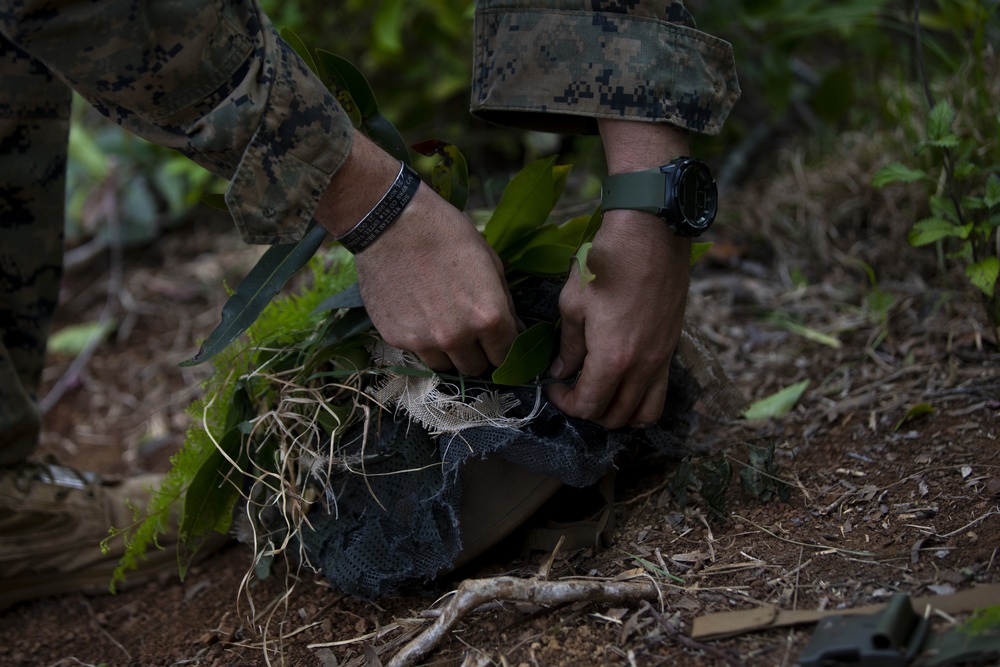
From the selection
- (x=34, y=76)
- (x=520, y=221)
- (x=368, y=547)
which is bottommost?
(x=368, y=547)

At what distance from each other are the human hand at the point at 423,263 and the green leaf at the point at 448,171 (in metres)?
0.16

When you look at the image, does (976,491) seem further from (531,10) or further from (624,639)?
(531,10)

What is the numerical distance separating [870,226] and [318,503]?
1.69 metres

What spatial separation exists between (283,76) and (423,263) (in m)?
0.32

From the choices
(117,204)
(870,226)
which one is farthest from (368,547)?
(117,204)

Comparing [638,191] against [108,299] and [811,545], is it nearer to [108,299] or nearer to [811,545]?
[811,545]

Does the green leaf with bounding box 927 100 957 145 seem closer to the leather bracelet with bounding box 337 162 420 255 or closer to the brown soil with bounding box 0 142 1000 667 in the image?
the brown soil with bounding box 0 142 1000 667

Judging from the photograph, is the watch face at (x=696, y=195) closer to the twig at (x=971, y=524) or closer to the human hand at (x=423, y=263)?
the human hand at (x=423, y=263)

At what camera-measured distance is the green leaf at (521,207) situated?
4.91ft

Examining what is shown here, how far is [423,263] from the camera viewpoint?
4.05 ft

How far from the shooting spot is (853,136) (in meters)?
2.69

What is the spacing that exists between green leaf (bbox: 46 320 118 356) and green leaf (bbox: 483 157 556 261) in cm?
215

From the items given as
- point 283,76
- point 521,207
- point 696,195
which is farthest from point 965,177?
point 283,76

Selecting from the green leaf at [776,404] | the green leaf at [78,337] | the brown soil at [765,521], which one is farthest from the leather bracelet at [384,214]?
the green leaf at [78,337]
